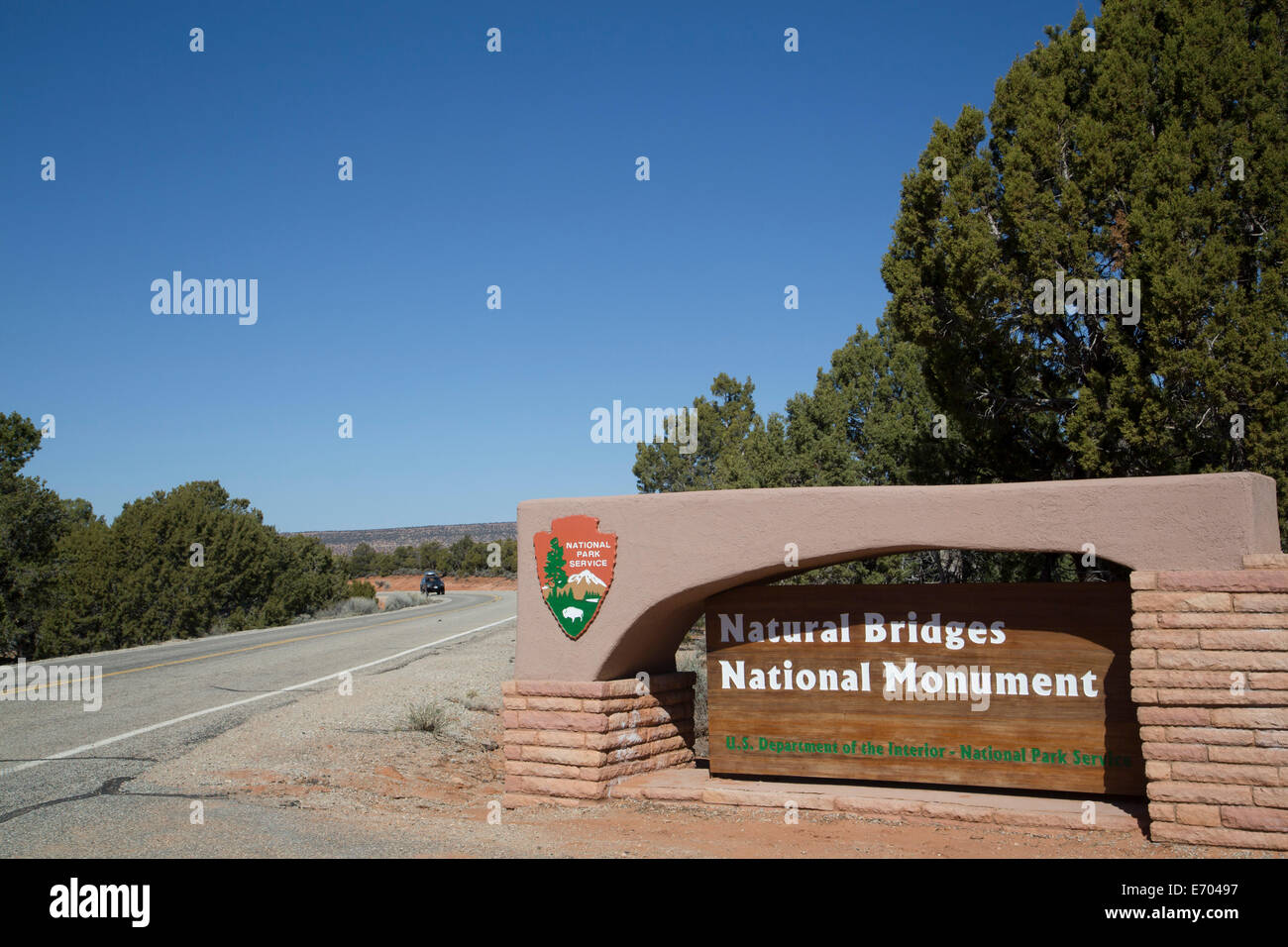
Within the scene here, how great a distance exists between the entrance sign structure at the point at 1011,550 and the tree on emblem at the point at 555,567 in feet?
0.47

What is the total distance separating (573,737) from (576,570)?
149 cm

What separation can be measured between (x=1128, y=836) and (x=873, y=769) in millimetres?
1973

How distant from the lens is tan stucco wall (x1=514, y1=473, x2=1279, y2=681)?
7391 mm

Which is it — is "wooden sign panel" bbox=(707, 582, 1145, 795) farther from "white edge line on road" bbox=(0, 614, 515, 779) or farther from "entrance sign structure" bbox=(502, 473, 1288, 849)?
"white edge line on road" bbox=(0, 614, 515, 779)

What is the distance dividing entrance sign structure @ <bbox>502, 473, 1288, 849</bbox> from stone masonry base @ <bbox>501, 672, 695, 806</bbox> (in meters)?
0.02

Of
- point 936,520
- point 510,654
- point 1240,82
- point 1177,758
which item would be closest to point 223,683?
point 510,654

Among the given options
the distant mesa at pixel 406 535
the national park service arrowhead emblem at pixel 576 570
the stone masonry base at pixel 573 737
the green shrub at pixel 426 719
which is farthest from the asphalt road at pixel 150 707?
the distant mesa at pixel 406 535

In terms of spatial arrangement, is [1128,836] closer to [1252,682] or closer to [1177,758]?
[1177,758]

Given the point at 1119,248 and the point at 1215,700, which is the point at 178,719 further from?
the point at 1119,248

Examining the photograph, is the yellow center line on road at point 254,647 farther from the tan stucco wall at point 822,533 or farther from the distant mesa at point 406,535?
the distant mesa at point 406,535

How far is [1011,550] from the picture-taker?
7.80m

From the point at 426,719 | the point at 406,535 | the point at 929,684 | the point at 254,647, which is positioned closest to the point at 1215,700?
the point at 929,684

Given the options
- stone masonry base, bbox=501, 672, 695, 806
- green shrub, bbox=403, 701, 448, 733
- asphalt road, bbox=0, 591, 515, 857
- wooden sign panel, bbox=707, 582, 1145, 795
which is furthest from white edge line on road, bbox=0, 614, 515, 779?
wooden sign panel, bbox=707, 582, 1145, 795

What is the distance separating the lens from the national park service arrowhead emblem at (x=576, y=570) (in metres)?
9.36
